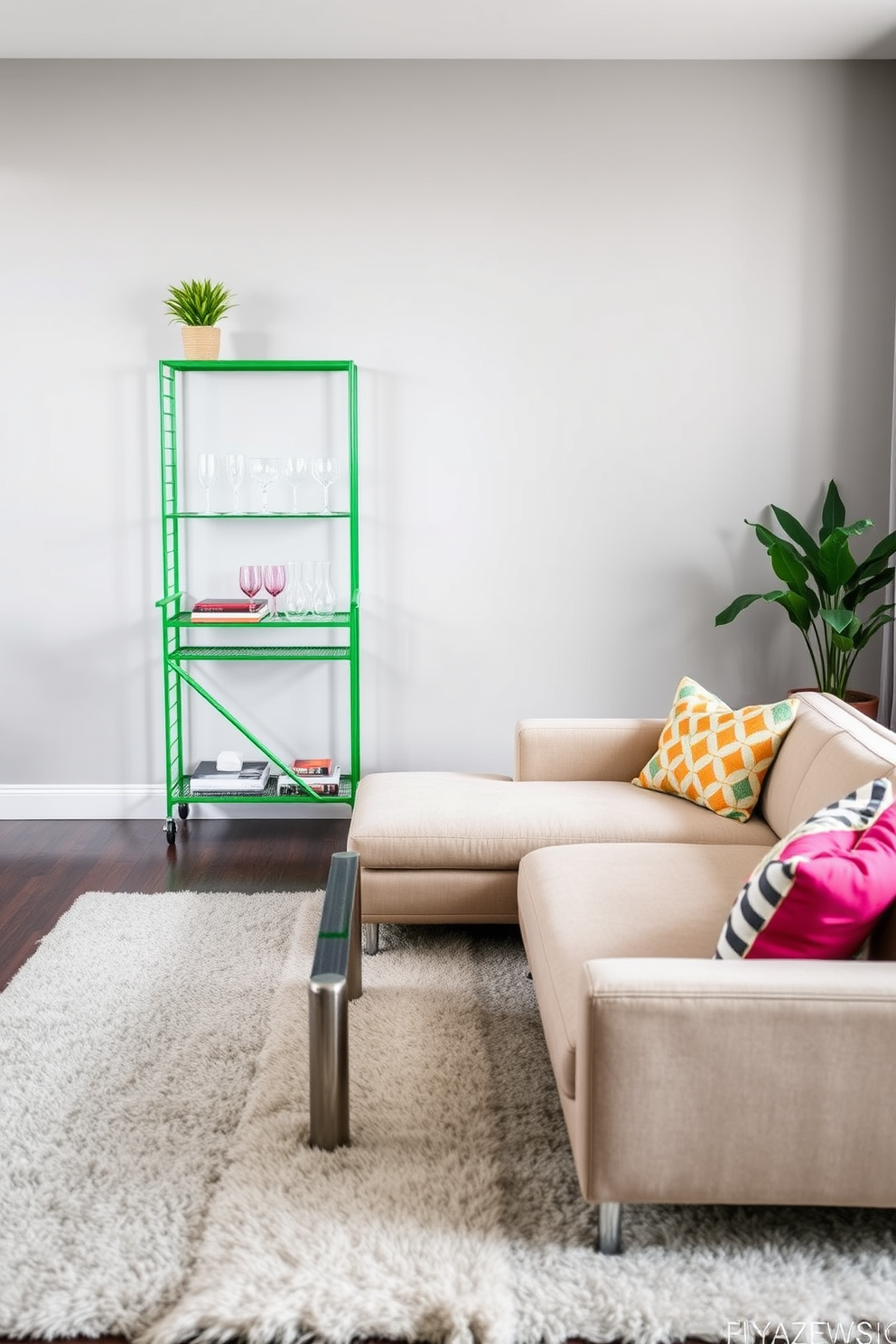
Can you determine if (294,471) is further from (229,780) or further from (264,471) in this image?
(229,780)

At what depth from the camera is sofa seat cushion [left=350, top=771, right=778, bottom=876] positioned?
2934 millimetres

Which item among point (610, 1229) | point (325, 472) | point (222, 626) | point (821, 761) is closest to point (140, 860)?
point (222, 626)

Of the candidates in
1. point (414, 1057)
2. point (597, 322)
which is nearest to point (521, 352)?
point (597, 322)

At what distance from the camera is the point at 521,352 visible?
4.21 metres

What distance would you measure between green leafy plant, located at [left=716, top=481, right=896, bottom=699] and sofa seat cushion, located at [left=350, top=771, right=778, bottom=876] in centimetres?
108

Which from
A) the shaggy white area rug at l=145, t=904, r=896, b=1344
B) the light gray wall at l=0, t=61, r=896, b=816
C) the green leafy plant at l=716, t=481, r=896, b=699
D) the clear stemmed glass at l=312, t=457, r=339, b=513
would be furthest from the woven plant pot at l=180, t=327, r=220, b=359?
the shaggy white area rug at l=145, t=904, r=896, b=1344

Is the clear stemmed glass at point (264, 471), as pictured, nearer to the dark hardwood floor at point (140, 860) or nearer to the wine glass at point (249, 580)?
the wine glass at point (249, 580)

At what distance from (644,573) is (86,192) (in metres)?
2.40

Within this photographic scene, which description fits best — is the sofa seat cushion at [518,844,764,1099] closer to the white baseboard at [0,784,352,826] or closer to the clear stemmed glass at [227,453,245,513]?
the white baseboard at [0,784,352,826]

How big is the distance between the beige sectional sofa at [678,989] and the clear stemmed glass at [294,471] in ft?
4.95

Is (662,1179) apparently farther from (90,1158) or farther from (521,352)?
(521,352)

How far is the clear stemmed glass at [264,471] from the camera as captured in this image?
4051mm

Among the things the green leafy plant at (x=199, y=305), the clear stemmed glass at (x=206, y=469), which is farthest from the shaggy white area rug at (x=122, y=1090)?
the green leafy plant at (x=199, y=305)

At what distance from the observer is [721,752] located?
3.10 m
